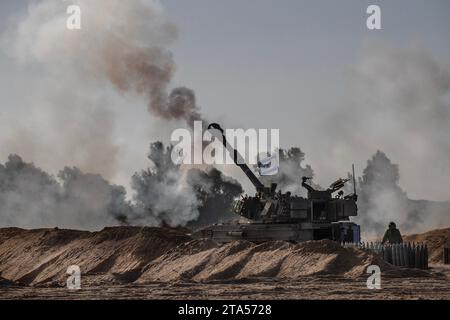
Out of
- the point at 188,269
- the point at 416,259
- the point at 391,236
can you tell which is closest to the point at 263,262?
the point at 188,269

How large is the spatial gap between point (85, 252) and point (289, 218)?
928cm

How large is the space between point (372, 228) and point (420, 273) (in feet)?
181

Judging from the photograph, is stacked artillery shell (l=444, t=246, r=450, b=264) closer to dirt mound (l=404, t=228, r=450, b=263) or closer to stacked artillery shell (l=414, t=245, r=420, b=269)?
dirt mound (l=404, t=228, r=450, b=263)

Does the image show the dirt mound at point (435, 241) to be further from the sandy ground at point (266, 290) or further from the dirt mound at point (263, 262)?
the sandy ground at point (266, 290)

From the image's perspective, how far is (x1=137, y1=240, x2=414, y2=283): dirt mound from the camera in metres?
28.8

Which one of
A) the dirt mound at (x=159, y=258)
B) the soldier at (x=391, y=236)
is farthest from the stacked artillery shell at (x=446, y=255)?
the dirt mound at (x=159, y=258)

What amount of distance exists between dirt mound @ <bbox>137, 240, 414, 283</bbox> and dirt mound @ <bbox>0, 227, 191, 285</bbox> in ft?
4.78

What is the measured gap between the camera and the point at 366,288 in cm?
2398

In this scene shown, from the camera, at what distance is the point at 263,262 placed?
A: 30203 millimetres

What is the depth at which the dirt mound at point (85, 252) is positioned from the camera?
33.8m

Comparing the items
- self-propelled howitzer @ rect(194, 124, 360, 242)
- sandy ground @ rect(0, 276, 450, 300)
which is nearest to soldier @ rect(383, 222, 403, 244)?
self-propelled howitzer @ rect(194, 124, 360, 242)

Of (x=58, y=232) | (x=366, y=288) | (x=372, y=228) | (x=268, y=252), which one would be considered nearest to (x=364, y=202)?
(x=372, y=228)

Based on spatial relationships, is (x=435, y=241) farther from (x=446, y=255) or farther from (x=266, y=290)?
(x=266, y=290)
